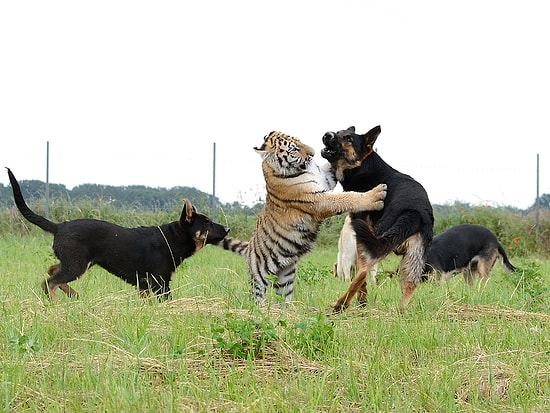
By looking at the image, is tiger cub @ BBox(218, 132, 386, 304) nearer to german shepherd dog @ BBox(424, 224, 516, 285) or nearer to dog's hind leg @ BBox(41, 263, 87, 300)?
dog's hind leg @ BBox(41, 263, 87, 300)

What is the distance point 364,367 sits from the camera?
389 cm

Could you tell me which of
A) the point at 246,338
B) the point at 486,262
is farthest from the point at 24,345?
the point at 486,262

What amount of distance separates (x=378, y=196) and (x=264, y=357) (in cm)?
255

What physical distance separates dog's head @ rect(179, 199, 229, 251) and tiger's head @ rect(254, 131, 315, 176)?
5.23 ft

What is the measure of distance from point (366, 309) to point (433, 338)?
4.09ft

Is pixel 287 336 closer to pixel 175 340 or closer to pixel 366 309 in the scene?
pixel 175 340

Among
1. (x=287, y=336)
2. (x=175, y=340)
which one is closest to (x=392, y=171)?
(x=287, y=336)

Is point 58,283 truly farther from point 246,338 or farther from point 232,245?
point 246,338

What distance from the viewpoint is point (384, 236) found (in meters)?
5.70

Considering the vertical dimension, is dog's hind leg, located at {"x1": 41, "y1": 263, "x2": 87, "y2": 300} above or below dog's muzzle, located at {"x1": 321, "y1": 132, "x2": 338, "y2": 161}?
below

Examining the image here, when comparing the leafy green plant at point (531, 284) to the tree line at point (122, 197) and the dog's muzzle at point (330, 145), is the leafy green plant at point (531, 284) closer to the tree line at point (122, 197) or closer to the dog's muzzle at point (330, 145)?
the dog's muzzle at point (330, 145)

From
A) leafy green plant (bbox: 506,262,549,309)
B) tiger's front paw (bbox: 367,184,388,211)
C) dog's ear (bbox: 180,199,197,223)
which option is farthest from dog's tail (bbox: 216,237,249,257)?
leafy green plant (bbox: 506,262,549,309)

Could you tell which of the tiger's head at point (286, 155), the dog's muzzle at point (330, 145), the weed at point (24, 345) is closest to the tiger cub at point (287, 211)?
the tiger's head at point (286, 155)

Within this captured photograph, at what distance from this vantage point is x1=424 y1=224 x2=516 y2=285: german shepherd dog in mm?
9219
